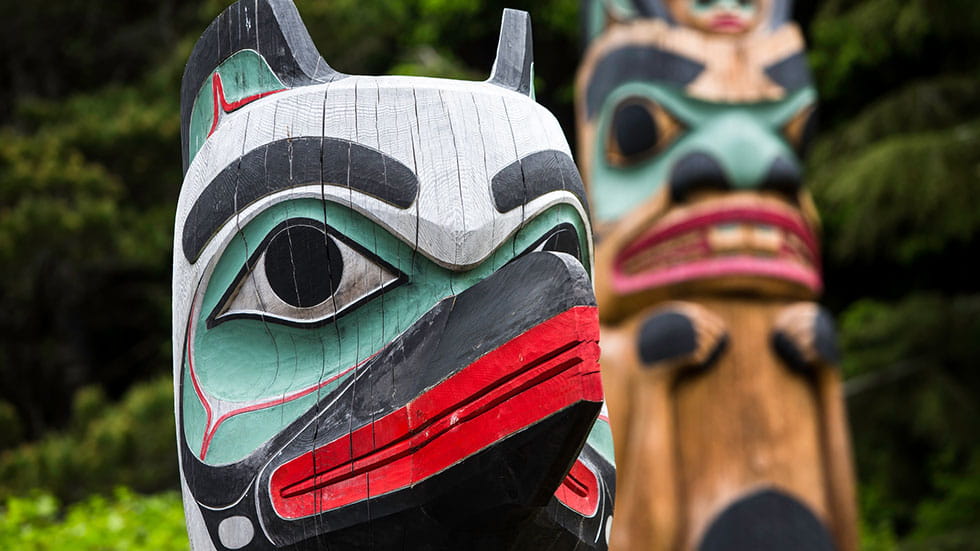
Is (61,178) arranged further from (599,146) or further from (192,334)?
(192,334)

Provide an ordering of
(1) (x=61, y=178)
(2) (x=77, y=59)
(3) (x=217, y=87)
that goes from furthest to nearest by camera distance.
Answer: (2) (x=77, y=59), (1) (x=61, y=178), (3) (x=217, y=87)

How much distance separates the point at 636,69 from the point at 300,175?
3378 millimetres

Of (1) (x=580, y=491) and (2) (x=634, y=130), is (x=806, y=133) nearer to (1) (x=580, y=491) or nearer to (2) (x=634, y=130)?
(2) (x=634, y=130)

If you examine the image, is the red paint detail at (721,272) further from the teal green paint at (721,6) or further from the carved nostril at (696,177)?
the teal green paint at (721,6)

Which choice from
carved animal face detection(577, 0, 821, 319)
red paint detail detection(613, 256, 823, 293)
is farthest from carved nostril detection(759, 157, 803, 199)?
red paint detail detection(613, 256, 823, 293)

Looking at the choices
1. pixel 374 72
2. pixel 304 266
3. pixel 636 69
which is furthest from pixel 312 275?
pixel 374 72

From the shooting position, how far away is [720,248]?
467cm

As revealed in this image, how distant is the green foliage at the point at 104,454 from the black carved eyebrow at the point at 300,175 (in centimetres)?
515

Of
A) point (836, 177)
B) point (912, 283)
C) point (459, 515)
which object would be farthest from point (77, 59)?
point (459, 515)

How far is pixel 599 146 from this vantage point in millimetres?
5160

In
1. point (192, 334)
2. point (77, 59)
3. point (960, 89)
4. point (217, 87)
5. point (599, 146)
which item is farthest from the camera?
point (77, 59)

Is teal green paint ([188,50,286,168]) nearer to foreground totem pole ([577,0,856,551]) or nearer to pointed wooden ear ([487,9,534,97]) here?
pointed wooden ear ([487,9,534,97])

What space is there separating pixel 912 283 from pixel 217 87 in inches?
348

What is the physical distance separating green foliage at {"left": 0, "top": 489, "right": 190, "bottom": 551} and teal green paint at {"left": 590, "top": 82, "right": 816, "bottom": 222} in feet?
6.86
